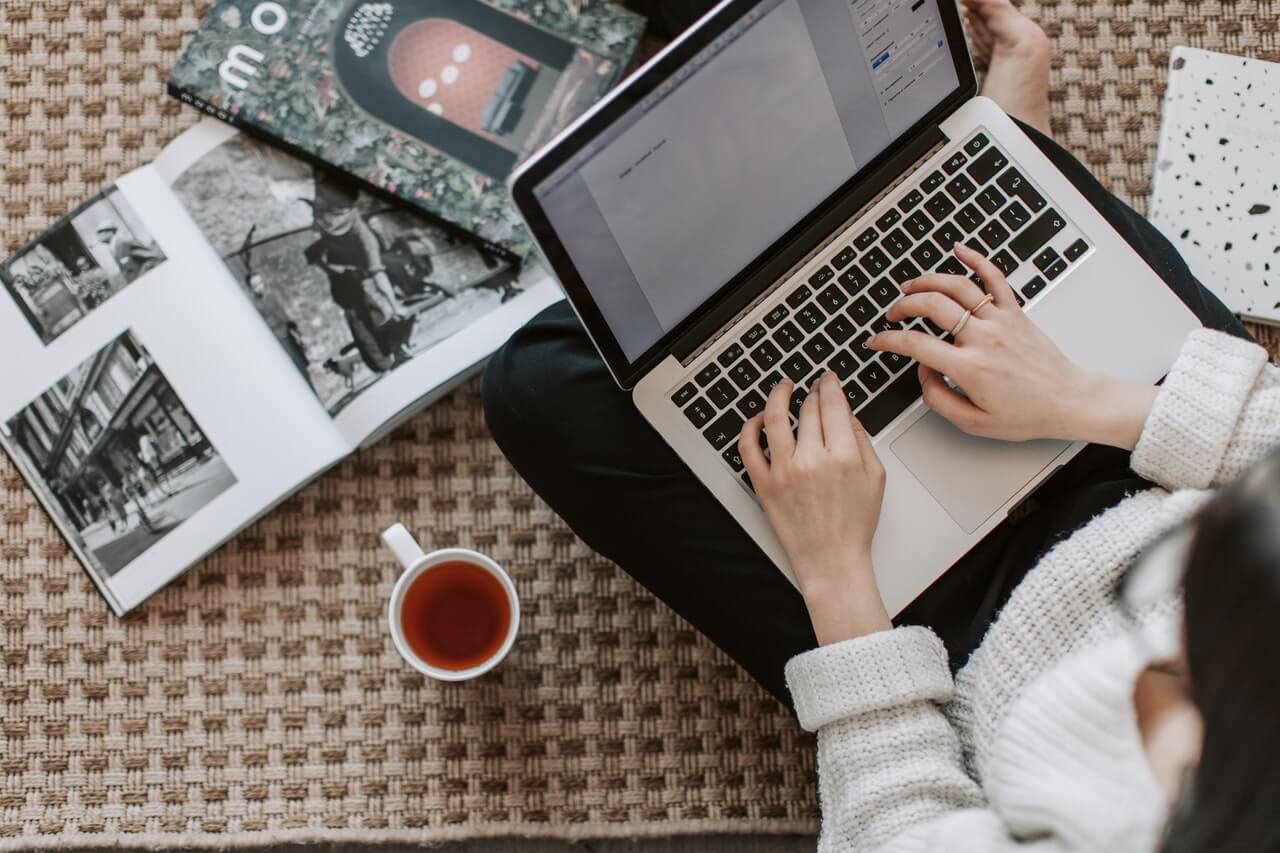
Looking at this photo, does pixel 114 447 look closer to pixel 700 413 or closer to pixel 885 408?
pixel 700 413

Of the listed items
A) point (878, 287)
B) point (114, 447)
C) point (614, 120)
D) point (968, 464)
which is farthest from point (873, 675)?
point (114, 447)

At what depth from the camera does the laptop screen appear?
55 centimetres

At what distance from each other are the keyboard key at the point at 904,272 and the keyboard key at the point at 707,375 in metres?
0.12

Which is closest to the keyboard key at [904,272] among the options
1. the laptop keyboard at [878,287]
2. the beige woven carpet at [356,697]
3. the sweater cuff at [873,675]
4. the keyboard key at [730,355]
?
the laptop keyboard at [878,287]

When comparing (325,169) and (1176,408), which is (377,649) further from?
(1176,408)

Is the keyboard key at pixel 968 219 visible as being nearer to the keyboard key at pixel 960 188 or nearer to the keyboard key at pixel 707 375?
the keyboard key at pixel 960 188

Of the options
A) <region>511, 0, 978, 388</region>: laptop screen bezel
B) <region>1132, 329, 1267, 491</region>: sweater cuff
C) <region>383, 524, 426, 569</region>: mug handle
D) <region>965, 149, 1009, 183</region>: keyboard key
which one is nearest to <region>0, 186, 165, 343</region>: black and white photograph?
<region>383, 524, 426, 569</region>: mug handle

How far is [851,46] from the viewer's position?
1.98 ft

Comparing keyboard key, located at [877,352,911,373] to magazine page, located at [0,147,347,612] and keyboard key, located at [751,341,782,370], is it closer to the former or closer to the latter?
keyboard key, located at [751,341,782,370]

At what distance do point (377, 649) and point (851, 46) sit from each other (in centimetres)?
61

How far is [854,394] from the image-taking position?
678 millimetres

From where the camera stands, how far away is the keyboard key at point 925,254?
689 millimetres

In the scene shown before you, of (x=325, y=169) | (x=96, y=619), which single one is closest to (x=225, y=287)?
(x=325, y=169)

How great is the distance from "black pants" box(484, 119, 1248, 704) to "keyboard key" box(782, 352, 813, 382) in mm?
98
